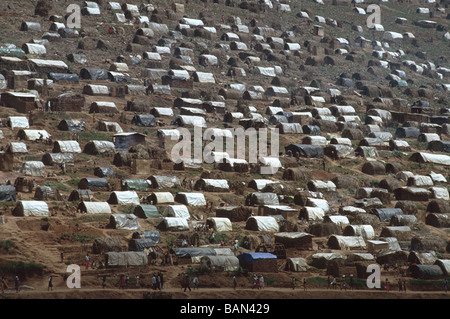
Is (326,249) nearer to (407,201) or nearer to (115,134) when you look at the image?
(407,201)

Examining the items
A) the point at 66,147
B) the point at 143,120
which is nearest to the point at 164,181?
the point at 66,147

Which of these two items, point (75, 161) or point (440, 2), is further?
point (440, 2)

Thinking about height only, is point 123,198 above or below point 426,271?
above

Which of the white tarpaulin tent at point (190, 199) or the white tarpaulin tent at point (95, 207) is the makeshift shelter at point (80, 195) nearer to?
the white tarpaulin tent at point (95, 207)

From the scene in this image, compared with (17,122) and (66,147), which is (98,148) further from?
(17,122)

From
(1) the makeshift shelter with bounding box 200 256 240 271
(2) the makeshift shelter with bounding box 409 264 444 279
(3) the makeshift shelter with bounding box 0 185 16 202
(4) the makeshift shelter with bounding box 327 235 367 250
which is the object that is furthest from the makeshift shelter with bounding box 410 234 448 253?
(3) the makeshift shelter with bounding box 0 185 16 202

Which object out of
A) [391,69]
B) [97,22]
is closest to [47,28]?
[97,22]

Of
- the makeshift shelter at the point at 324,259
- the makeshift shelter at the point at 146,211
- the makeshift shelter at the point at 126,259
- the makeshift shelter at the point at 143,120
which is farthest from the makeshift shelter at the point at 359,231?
the makeshift shelter at the point at 143,120
